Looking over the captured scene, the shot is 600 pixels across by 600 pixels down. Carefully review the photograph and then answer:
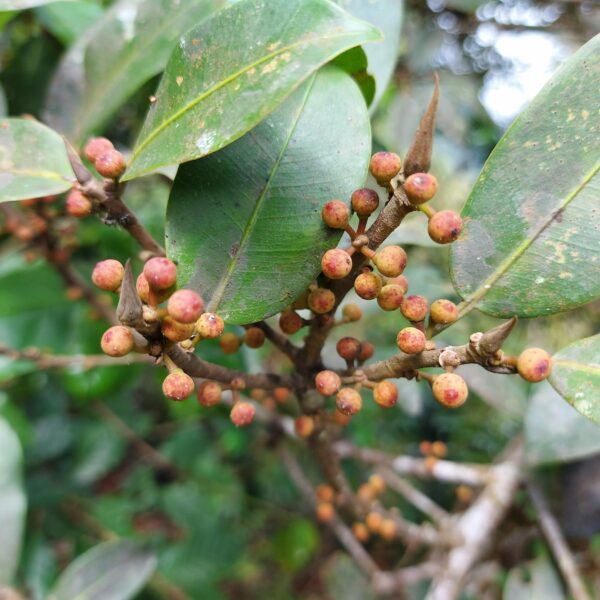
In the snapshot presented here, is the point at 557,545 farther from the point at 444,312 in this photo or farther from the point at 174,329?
the point at 174,329

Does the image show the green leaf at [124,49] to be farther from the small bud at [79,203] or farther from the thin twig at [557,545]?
the thin twig at [557,545]

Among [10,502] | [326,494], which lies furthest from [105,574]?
[326,494]

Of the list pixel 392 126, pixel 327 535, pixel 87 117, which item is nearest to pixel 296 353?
pixel 87 117

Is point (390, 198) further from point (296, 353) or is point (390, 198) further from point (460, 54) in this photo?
point (460, 54)

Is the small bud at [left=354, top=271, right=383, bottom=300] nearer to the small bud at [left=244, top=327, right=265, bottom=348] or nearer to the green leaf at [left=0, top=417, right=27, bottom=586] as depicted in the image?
the small bud at [left=244, top=327, right=265, bottom=348]

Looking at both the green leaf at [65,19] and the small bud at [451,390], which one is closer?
the small bud at [451,390]

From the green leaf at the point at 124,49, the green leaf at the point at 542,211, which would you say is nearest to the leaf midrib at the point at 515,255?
the green leaf at the point at 542,211

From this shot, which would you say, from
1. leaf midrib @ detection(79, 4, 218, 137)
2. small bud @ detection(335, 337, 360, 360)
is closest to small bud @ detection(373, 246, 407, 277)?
small bud @ detection(335, 337, 360, 360)
